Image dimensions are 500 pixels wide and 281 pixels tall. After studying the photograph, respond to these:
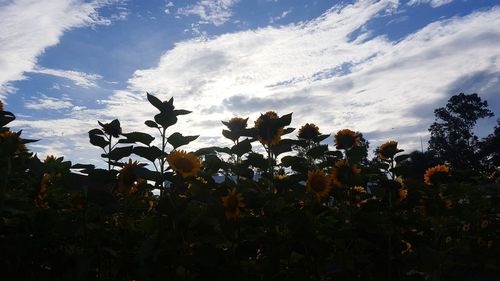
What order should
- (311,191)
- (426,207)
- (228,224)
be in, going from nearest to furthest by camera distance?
(228,224)
(311,191)
(426,207)

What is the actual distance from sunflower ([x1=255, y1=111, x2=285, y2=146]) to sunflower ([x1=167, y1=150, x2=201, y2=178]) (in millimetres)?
558

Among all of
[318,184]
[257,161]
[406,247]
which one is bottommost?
[406,247]

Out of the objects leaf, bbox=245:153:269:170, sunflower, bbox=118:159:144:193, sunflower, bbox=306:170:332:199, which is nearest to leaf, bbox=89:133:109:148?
sunflower, bbox=118:159:144:193

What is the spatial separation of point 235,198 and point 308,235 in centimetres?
39

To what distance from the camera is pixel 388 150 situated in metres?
3.38

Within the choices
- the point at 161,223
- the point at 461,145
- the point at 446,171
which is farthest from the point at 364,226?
the point at 461,145

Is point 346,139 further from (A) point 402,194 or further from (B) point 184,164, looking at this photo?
(B) point 184,164

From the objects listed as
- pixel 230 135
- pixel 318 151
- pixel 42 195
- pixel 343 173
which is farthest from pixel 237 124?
pixel 42 195

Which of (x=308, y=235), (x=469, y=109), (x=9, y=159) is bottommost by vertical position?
(x=308, y=235)

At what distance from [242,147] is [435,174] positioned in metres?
1.34

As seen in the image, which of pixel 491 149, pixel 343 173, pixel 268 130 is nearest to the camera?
pixel 268 130

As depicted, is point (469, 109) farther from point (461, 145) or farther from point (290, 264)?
point (290, 264)

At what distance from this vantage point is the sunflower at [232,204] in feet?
→ 7.06

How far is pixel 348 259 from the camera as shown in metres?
2.31
